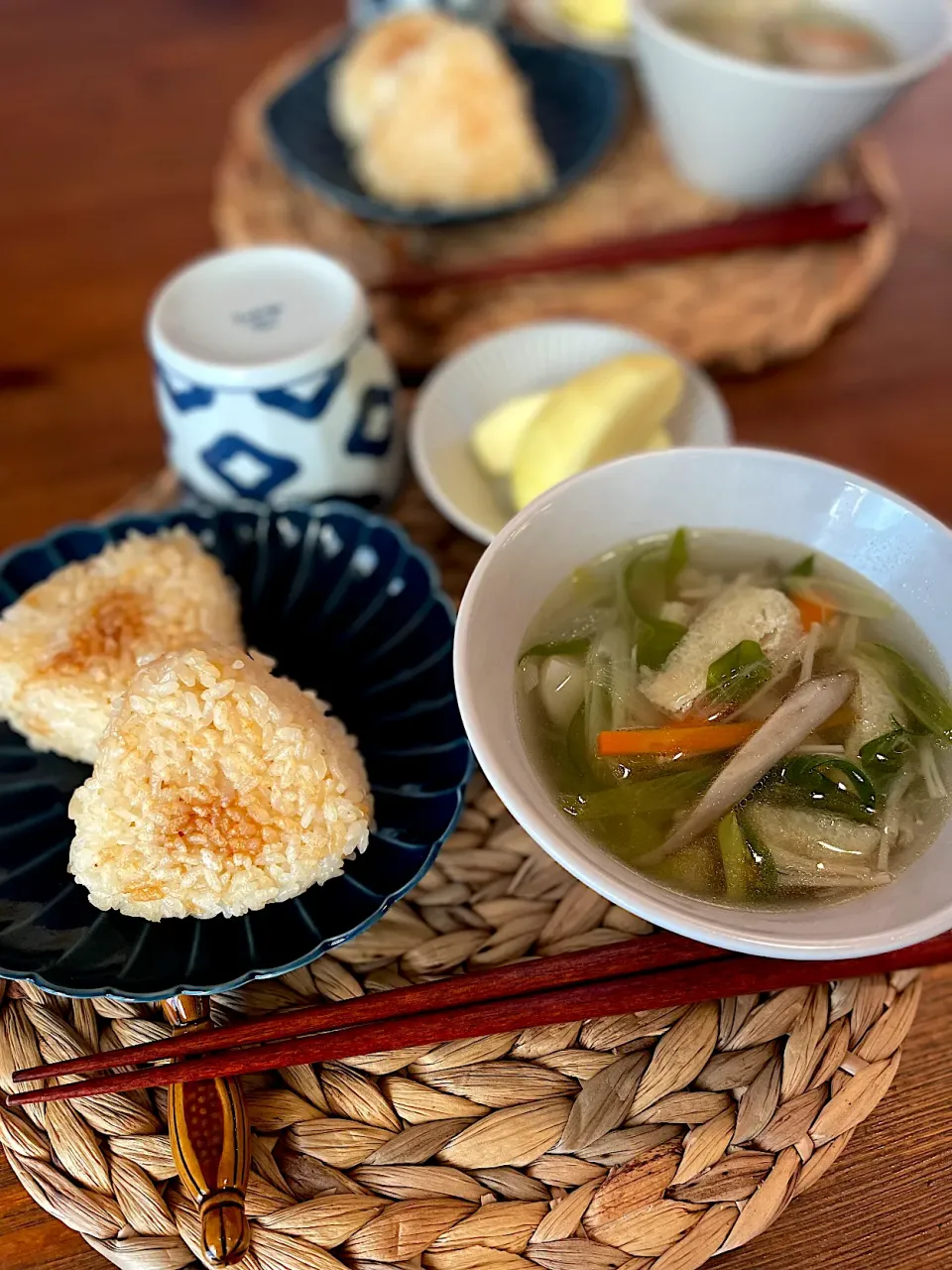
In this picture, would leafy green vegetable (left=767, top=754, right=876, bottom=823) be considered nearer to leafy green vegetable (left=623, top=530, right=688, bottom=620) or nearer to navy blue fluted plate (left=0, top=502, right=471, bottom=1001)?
leafy green vegetable (left=623, top=530, right=688, bottom=620)

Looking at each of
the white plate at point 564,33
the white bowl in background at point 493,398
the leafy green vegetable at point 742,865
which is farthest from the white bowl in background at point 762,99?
the leafy green vegetable at point 742,865

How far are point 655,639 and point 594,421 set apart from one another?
433 millimetres

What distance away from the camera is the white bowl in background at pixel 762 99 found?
195 centimetres

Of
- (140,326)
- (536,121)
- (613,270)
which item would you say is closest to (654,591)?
(613,270)

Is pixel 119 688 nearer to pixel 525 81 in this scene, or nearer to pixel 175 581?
pixel 175 581

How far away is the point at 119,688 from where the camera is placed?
1.38 m

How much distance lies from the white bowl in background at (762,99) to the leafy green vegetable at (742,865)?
4.96 feet

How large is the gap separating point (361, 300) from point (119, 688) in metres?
0.76

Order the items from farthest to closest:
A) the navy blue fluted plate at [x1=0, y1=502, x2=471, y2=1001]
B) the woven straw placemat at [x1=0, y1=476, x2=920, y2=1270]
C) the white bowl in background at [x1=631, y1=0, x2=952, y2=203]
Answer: the white bowl in background at [x1=631, y1=0, x2=952, y2=203]
the navy blue fluted plate at [x1=0, y1=502, x2=471, y2=1001]
the woven straw placemat at [x1=0, y1=476, x2=920, y2=1270]

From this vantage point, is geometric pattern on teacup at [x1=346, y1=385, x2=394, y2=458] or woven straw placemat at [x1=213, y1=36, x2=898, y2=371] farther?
woven straw placemat at [x1=213, y1=36, x2=898, y2=371]

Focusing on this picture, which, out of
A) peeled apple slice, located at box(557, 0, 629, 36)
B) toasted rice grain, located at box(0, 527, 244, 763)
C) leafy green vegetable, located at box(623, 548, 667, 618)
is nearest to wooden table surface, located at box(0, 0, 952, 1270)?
toasted rice grain, located at box(0, 527, 244, 763)

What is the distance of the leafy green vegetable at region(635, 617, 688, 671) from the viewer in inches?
52.9

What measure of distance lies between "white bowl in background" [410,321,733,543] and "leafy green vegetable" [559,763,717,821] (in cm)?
59

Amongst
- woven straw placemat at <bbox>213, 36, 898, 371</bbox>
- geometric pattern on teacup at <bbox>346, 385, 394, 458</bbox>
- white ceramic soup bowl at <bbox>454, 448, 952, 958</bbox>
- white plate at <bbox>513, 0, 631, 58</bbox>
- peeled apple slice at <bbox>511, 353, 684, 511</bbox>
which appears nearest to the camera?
white ceramic soup bowl at <bbox>454, 448, 952, 958</bbox>
